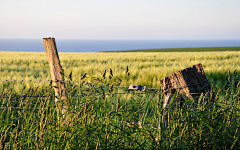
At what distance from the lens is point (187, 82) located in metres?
2.10

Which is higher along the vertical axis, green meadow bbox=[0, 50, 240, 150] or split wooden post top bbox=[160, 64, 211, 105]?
split wooden post top bbox=[160, 64, 211, 105]

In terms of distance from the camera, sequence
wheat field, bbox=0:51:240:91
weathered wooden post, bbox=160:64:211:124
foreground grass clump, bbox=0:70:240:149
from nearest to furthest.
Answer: foreground grass clump, bbox=0:70:240:149 < weathered wooden post, bbox=160:64:211:124 < wheat field, bbox=0:51:240:91

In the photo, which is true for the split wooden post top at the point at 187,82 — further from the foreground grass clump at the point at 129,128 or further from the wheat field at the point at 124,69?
the wheat field at the point at 124,69

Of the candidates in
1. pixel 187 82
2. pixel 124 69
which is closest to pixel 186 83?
pixel 187 82

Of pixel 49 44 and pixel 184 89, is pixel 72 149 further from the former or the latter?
pixel 49 44

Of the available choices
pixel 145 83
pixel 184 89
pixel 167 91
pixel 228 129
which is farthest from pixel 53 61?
pixel 145 83

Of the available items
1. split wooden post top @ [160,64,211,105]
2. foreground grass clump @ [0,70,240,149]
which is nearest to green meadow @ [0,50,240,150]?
foreground grass clump @ [0,70,240,149]

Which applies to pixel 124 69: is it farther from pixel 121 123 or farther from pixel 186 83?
pixel 121 123

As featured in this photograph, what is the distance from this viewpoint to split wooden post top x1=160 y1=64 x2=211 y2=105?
2088 mm

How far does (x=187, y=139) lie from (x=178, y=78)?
0.72 meters

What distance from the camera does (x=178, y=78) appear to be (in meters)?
2.11

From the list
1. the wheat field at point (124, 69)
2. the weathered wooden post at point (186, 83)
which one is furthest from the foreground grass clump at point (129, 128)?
the wheat field at point (124, 69)

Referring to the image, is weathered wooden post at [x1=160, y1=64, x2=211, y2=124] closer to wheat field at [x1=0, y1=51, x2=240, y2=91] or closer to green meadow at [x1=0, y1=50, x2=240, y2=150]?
green meadow at [x1=0, y1=50, x2=240, y2=150]

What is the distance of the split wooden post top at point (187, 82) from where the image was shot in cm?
209
